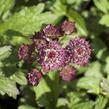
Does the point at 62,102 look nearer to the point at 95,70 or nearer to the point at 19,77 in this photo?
the point at 95,70

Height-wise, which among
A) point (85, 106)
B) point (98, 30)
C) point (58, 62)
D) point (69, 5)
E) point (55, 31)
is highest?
point (69, 5)

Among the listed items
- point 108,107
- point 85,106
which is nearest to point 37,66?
point 85,106

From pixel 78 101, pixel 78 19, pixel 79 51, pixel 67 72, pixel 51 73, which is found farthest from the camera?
pixel 78 19

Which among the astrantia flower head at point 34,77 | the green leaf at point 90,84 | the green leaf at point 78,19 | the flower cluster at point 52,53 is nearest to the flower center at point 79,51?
the flower cluster at point 52,53

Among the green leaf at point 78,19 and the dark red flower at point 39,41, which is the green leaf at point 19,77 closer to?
the dark red flower at point 39,41

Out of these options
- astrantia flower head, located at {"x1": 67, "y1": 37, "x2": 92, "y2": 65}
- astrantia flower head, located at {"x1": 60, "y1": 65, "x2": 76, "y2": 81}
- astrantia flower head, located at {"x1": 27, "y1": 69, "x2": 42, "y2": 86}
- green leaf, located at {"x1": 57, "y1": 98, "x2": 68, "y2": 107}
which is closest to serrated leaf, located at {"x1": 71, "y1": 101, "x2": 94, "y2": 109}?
green leaf, located at {"x1": 57, "y1": 98, "x2": 68, "y2": 107}

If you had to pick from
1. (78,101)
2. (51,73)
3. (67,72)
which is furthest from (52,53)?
(78,101)

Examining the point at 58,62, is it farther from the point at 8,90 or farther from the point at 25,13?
the point at 25,13
